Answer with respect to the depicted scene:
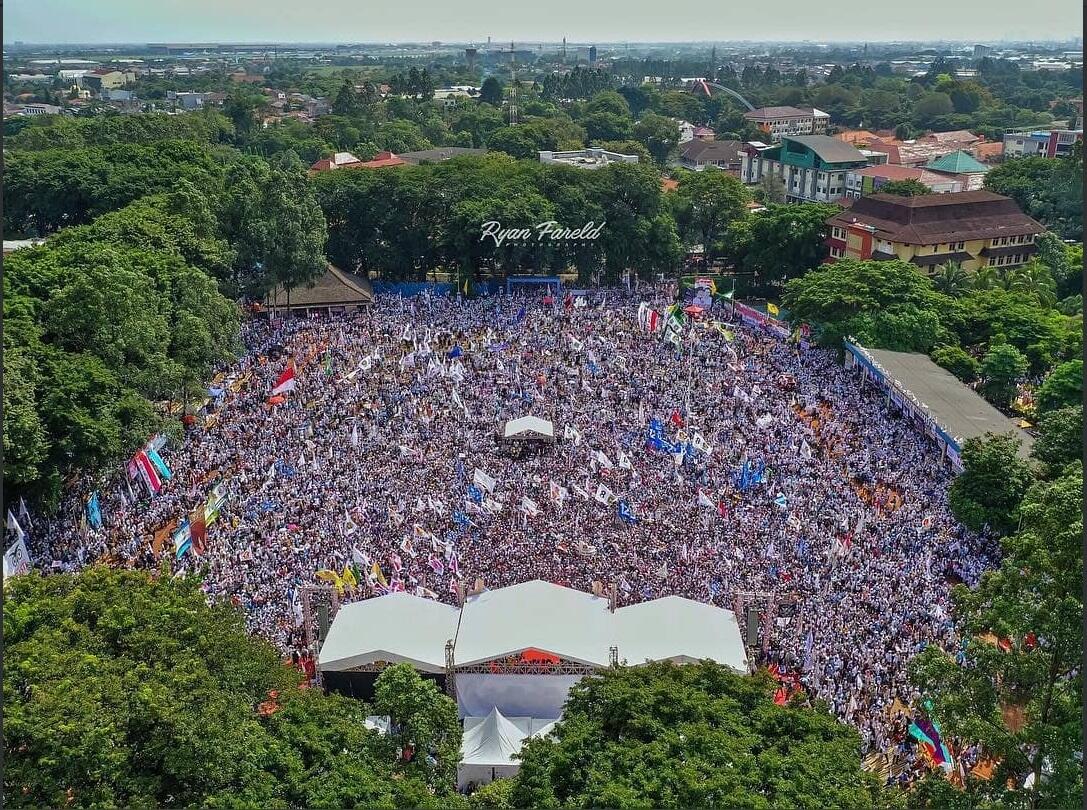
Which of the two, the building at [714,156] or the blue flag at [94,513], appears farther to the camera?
the building at [714,156]

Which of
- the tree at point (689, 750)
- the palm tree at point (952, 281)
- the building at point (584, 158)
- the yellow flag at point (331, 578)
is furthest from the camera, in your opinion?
the building at point (584, 158)

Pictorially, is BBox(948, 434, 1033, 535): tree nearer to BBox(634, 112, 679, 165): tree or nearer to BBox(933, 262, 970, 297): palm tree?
BBox(933, 262, 970, 297): palm tree

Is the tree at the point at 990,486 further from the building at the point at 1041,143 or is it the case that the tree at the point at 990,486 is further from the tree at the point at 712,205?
the building at the point at 1041,143

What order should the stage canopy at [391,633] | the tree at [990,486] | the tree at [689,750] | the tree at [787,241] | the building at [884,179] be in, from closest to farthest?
the tree at [689,750] → the stage canopy at [391,633] → the tree at [990,486] → the tree at [787,241] → the building at [884,179]

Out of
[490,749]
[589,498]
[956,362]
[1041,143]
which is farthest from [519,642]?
[1041,143]

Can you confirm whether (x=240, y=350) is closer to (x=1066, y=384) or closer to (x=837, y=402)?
A: (x=837, y=402)

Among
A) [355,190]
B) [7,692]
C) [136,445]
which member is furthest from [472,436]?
[355,190]

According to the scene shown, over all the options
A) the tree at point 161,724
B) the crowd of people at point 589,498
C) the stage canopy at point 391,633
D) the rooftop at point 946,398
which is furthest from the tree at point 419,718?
the rooftop at point 946,398
